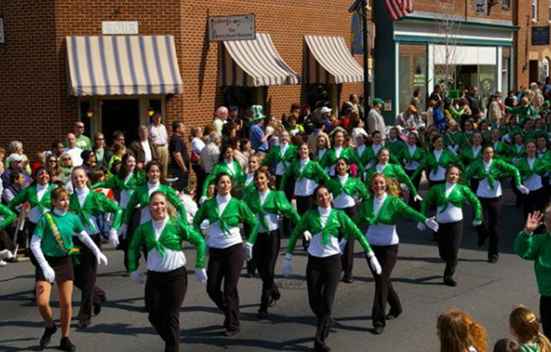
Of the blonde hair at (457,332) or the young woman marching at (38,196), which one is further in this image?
the young woman marching at (38,196)

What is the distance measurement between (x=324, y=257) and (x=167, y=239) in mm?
1709

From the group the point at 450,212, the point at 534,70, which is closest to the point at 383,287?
the point at 450,212

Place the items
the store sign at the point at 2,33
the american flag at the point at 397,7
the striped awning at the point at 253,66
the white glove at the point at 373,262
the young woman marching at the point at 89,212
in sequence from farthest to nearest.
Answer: the american flag at the point at 397,7
the striped awning at the point at 253,66
the store sign at the point at 2,33
the young woman marching at the point at 89,212
the white glove at the point at 373,262

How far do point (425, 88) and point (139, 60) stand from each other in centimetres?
1649

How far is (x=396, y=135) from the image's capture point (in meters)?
17.4

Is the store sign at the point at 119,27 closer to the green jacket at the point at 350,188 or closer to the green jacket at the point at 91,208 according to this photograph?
the green jacket at the point at 350,188

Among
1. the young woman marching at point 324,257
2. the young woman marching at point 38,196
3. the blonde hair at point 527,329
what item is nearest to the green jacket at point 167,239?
the young woman marching at point 324,257

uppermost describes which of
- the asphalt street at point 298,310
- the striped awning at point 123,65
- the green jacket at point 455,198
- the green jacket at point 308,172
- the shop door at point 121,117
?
the striped awning at point 123,65

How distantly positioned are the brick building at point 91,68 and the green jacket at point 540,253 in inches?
552

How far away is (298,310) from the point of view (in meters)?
10.5

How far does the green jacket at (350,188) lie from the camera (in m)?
12.4

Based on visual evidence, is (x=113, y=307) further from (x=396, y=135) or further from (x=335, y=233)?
(x=396, y=135)

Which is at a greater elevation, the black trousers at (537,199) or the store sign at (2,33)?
the store sign at (2,33)

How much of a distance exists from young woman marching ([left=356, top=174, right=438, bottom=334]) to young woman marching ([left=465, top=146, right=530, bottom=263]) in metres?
3.50
